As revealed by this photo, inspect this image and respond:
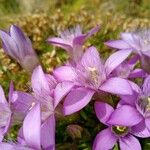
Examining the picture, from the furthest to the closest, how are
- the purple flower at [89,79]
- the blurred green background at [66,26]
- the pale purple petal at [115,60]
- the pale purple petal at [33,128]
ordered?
1. the blurred green background at [66,26]
2. the pale purple petal at [115,60]
3. the purple flower at [89,79]
4. the pale purple petal at [33,128]

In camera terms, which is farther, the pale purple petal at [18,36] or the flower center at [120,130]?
the pale purple petal at [18,36]

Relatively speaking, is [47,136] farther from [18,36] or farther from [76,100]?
[18,36]

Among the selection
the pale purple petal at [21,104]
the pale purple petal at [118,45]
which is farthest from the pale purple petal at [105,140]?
the pale purple petal at [118,45]

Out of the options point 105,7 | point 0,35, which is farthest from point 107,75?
point 105,7

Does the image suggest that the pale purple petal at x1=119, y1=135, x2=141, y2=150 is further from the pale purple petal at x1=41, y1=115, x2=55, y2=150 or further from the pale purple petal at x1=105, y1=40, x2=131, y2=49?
the pale purple petal at x1=105, y1=40, x2=131, y2=49

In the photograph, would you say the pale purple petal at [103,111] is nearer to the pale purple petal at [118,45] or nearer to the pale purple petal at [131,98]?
the pale purple petal at [131,98]

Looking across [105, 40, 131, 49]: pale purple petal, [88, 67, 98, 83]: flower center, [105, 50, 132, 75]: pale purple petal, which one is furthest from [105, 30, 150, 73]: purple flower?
[88, 67, 98, 83]: flower center
